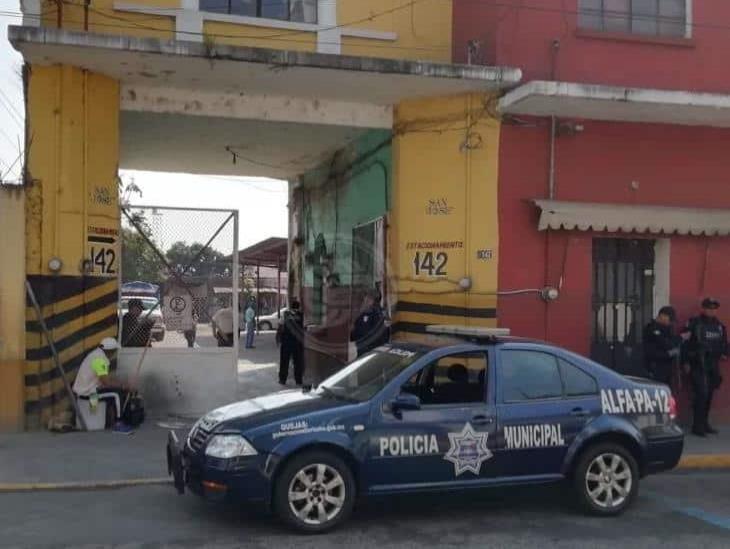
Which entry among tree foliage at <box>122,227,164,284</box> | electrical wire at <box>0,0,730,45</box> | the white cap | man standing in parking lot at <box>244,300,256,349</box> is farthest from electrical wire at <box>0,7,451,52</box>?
man standing in parking lot at <box>244,300,256,349</box>

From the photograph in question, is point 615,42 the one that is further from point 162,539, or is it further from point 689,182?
point 162,539

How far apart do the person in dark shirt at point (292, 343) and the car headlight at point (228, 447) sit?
8.69 meters

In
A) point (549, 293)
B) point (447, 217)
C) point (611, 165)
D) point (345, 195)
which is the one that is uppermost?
point (611, 165)

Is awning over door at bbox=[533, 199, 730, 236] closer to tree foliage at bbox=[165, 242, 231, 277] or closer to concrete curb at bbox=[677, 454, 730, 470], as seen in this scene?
concrete curb at bbox=[677, 454, 730, 470]

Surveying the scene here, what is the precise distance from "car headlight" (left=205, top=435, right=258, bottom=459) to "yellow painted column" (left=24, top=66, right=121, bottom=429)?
4.62 m

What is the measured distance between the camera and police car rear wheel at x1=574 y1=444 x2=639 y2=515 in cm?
700

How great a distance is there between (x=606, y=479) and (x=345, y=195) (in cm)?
830

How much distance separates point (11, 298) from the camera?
1012 centimetres

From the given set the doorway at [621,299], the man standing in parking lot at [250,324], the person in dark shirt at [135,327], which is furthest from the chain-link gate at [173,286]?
the man standing in parking lot at [250,324]

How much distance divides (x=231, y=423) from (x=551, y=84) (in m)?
6.24

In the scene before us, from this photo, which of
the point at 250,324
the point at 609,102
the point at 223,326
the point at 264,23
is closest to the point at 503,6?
the point at 609,102

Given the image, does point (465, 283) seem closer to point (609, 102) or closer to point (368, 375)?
point (609, 102)

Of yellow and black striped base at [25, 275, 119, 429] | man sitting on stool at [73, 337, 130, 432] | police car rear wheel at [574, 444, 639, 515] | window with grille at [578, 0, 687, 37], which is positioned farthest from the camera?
window with grille at [578, 0, 687, 37]

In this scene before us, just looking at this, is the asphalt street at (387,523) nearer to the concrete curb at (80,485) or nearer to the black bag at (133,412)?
the concrete curb at (80,485)
